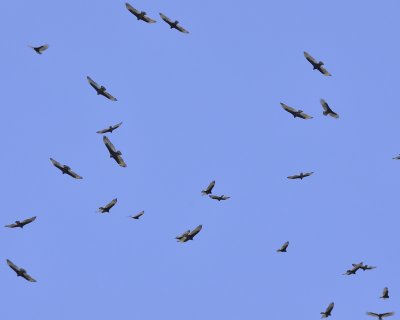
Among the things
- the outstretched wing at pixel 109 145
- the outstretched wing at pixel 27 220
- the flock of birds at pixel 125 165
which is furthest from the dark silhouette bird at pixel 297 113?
the outstretched wing at pixel 27 220

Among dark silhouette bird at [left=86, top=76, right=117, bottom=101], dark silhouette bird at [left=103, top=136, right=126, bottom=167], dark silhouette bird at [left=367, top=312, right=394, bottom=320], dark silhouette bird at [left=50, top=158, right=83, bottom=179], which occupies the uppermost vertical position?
dark silhouette bird at [left=86, top=76, right=117, bottom=101]

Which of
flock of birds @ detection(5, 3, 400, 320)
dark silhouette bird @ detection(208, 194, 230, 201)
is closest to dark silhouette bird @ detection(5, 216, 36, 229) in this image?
flock of birds @ detection(5, 3, 400, 320)

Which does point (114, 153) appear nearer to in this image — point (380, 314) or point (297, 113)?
point (297, 113)

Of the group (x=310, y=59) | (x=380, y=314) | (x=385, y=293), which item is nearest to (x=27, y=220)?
(x=310, y=59)

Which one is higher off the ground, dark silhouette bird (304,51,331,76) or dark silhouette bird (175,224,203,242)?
dark silhouette bird (304,51,331,76)

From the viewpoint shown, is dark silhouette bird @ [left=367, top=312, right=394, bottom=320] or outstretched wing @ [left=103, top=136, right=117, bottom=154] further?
dark silhouette bird @ [left=367, top=312, right=394, bottom=320]

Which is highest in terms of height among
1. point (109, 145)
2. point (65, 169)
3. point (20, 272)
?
point (109, 145)

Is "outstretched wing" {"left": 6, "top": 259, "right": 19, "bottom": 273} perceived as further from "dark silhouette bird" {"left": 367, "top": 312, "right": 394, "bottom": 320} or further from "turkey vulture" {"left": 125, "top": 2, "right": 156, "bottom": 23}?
"dark silhouette bird" {"left": 367, "top": 312, "right": 394, "bottom": 320}

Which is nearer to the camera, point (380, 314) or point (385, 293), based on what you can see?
point (380, 314)

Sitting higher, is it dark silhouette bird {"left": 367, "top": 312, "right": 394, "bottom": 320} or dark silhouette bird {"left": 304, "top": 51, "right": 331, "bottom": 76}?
dark silhouette bird {"left": 304, "top": 51, "right": 331, "bottom": 76}

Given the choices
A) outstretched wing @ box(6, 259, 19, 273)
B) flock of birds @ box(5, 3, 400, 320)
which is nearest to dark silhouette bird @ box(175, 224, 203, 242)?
flock of birds @ box(5, 3, 400, 320)

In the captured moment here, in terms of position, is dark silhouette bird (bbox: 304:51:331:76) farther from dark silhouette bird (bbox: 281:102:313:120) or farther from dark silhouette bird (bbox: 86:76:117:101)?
dark silhouette bird (bbox: 86:76:117:101)

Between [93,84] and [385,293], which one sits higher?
[93,84]

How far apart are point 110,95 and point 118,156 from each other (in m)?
5.17
